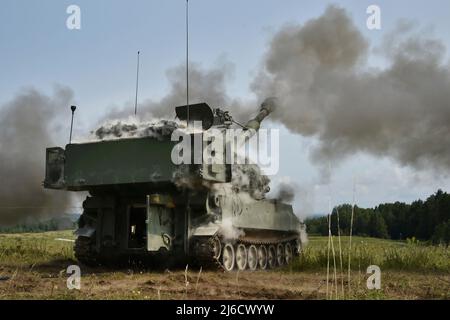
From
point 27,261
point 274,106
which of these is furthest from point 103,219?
point 274,106

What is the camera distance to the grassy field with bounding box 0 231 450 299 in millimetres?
10047

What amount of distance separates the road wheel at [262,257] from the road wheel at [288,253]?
2165mm

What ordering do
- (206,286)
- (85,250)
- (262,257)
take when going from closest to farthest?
(206,286) < (85,250) < (262,257)

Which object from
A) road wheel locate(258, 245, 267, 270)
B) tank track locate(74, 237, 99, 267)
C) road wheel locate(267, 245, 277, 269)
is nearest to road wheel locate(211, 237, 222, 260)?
road wheel locate(258, 245, 267, 270)

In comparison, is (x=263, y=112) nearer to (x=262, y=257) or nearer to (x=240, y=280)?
(x=262, y=257)

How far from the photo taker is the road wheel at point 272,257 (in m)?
19.8

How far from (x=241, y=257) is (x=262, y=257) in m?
1.92

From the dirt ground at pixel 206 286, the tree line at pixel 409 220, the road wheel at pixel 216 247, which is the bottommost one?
the dirt ground at pixel 206 286

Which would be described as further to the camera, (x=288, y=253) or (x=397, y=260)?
(x=288, y=253)

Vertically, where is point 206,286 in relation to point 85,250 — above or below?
below

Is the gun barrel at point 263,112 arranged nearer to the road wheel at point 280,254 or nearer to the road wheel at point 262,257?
the road wheel at point 262,257

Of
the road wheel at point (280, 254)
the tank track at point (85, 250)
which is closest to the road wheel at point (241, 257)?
the road wheel at point (280, 254)

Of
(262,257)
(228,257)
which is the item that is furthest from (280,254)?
(228,257)

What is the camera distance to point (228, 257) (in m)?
16.5
